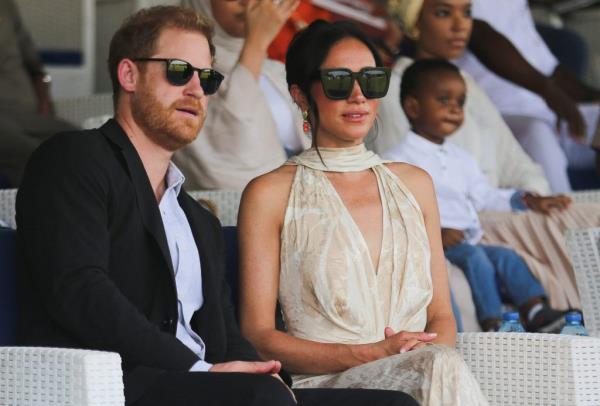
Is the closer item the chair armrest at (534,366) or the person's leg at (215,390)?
the person's leg at (215,390)

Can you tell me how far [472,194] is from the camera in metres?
6.18

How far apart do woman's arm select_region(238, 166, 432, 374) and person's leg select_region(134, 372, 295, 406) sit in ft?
1.89

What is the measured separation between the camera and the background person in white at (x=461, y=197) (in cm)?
560

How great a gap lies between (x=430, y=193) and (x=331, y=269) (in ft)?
1.38

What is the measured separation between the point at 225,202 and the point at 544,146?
292cm

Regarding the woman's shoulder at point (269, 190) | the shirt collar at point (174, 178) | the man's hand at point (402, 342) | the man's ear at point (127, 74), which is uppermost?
the man's ear at point (127, 74)

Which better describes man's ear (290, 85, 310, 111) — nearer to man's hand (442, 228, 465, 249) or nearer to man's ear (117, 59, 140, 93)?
man's ear (117, 59, 140, 93)

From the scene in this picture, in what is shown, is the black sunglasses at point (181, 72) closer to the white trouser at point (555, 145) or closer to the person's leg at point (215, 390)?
the person's leg at point (215, 390)

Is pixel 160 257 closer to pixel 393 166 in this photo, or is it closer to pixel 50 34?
pixel 393 166

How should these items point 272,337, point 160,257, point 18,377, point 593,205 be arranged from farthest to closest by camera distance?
point 593,205, point 272,337, point 160,257, point 18,377

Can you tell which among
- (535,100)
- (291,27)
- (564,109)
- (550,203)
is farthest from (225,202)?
(535,100)

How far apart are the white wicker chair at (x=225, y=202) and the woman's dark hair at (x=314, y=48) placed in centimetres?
70

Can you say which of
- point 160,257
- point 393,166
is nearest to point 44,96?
point 393,166

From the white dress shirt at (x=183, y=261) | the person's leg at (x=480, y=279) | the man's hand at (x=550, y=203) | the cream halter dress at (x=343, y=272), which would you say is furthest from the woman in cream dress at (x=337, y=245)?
the man's hand at (x=550, y=203)
